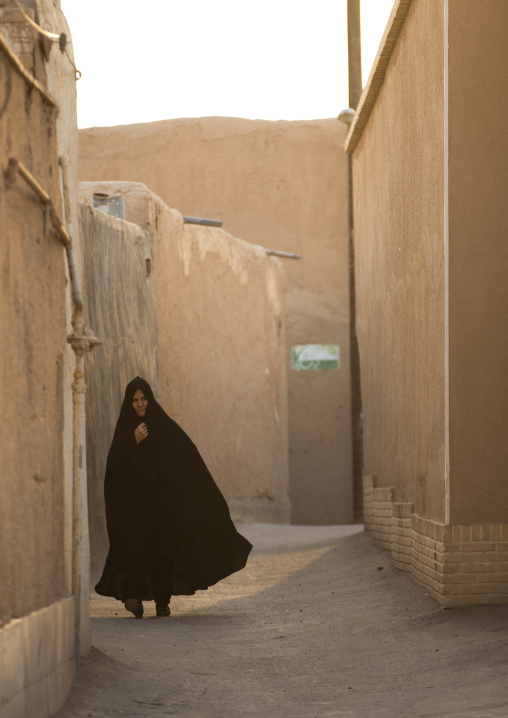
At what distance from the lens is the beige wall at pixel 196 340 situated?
30.1 feet

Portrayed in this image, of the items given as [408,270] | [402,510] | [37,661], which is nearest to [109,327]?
[408,270]

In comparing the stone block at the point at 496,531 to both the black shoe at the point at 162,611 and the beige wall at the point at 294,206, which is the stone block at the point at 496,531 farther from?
the beige wall at the point at 294,206

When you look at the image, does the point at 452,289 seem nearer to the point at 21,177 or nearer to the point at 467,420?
the point at 467,420

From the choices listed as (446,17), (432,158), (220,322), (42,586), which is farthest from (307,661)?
(220,322)

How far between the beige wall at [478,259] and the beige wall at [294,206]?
12.5 metres

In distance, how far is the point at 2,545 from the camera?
3520 mm

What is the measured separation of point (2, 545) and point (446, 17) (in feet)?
13.6

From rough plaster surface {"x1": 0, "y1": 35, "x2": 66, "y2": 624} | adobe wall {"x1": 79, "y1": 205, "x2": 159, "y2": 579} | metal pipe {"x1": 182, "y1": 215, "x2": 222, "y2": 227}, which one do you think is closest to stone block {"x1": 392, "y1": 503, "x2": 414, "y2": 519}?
adobe wall {"x1": 79, "y1": 205, "x2": 159, "y2": 579}

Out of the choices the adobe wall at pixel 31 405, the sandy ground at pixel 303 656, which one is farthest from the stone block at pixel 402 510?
the adobe wall at pixel 31 405

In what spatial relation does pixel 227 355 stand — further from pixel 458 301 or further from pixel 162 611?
pixel 458 301

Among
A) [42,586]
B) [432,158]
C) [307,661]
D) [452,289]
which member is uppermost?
[432,158]

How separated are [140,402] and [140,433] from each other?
20 cm

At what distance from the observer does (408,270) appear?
7.89 m

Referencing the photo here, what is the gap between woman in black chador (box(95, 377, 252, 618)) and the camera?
712 cm
